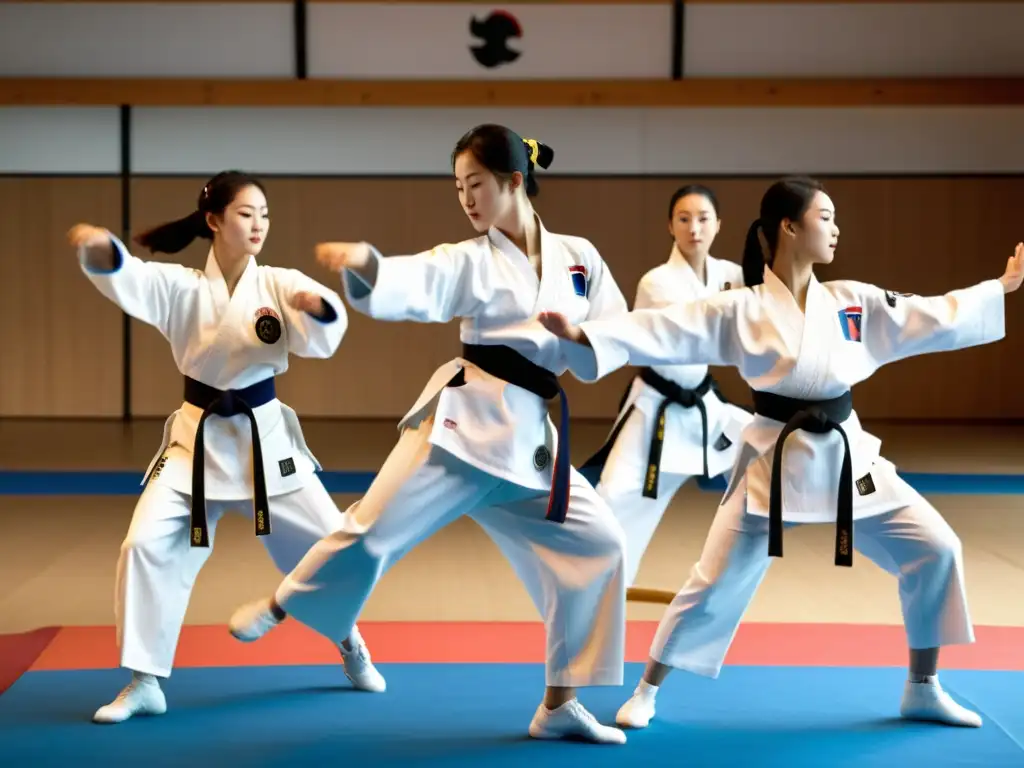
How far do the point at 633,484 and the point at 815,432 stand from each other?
4.05ft

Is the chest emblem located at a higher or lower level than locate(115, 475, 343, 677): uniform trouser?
higher

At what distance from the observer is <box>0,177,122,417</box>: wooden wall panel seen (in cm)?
985

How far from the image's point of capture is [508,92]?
9.09 m

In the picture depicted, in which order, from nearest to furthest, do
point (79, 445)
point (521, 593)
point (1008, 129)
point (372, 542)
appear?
point (372, 542)
point (521, 593)
point (79, 445)
point (1008, 129)

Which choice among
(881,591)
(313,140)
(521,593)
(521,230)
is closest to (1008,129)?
(313,140)

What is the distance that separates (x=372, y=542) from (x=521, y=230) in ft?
2.58

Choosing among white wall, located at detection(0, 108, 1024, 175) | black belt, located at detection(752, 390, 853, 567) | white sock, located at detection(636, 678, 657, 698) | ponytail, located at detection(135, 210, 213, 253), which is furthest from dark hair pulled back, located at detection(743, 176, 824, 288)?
white wall, located at detection(0, 108, 1024, 175)

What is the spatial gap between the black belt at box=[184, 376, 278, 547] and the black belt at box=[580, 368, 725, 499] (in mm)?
1299

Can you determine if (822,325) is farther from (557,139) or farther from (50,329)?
(50,329)

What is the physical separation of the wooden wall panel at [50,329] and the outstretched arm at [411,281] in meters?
7.76

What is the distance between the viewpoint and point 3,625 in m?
3.94

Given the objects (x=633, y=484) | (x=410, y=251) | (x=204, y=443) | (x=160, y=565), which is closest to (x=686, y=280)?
(x=633, y=484)

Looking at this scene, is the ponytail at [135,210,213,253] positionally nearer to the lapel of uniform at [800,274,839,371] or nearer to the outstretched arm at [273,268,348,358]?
the outstretched arm at [273,268,348,358]

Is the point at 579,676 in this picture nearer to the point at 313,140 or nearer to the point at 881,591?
the point at 881,591
